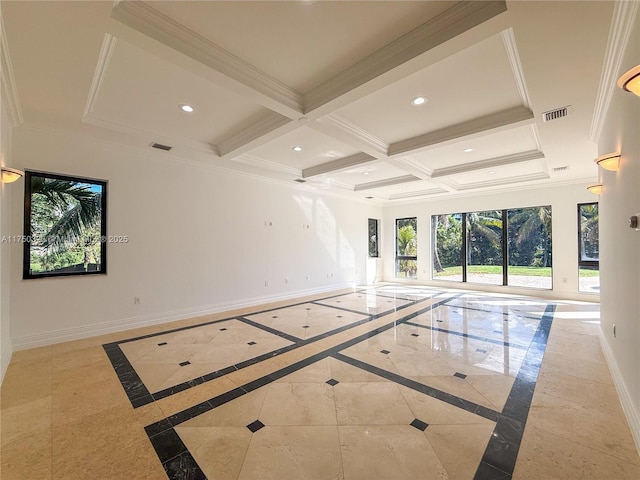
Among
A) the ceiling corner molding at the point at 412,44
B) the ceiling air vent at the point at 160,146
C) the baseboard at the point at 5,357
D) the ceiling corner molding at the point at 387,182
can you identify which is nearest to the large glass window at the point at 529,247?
the ceiling corner molding at the point at 387,182

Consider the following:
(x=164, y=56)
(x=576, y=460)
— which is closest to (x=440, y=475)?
(x=576, y=460)

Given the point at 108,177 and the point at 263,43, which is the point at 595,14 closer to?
the point at 263,43

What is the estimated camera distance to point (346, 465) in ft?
5.86

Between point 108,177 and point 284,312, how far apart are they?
3.82 m

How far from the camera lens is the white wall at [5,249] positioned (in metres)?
3.05

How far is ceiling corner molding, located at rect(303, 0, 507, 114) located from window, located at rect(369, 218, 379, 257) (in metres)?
7.57

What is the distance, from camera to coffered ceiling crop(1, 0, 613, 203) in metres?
2.16

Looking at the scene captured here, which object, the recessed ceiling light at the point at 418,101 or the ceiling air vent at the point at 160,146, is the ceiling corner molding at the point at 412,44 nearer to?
the recessed ceiling light at the point at 418,101

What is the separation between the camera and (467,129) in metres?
4.11

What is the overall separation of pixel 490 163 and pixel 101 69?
6471mm

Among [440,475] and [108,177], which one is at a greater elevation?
[108,177]

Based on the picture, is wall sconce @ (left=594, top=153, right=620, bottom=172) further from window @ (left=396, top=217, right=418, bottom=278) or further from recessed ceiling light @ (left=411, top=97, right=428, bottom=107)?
window @ (left=396, top=217, right=418, bottom=278)

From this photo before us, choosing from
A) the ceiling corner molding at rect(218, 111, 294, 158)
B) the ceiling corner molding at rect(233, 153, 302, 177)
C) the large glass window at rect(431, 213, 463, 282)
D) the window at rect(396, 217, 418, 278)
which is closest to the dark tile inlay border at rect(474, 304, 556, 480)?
the ceiling corner molding at rect(218, 111, 294, 158)


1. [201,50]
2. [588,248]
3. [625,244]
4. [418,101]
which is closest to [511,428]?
[625,244]
